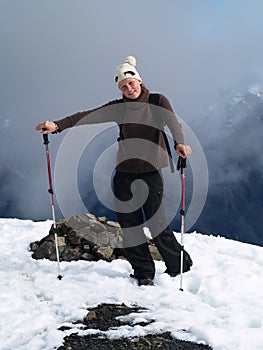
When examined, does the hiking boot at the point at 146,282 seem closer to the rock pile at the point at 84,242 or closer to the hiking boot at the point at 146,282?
the hiking boot at the point at 146,282

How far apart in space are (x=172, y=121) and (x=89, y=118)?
1440 mm

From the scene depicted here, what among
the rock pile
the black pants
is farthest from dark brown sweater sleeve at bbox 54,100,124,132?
the rock pile

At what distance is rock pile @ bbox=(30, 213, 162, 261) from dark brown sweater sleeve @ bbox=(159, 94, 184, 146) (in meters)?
3.39

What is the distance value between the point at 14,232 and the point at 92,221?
256cm

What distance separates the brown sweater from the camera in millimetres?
6215

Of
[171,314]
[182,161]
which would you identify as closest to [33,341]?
[171,314]

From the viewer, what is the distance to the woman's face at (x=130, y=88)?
6.08m

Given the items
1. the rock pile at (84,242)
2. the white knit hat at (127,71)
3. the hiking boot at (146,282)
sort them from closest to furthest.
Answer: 1. the white knit hat at (127,71)
2. the hiking boot at (146,282)
3. the rock pile at (84,242)

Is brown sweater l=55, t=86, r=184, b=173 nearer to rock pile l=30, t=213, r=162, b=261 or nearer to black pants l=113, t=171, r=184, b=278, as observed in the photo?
black pants l=113, t=171, r=184, b=278

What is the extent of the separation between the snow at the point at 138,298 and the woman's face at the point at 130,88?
3173 millimetres

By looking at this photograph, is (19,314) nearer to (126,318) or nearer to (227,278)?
(126,318)

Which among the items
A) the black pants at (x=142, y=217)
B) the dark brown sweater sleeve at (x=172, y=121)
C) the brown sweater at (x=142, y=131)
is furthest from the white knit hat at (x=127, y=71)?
the black pants at (x=142, y=217)

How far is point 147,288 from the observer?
21.0ft

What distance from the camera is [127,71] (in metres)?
6.06
